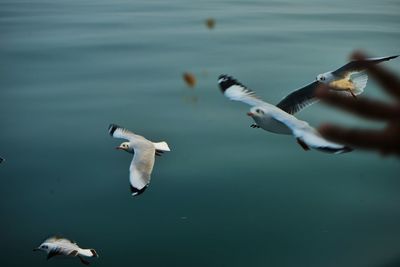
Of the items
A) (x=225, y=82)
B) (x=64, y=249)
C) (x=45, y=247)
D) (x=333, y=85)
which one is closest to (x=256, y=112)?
(x=225, y=82)

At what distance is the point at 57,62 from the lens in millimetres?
14727

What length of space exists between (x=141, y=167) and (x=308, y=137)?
10.5 ft

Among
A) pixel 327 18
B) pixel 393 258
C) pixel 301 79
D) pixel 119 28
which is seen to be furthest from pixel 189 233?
pixel 327 18

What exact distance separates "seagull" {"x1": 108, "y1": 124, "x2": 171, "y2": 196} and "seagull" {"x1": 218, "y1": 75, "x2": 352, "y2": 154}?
1402mm

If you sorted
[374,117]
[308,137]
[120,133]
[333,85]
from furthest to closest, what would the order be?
1. [120,133]
2. [333,85]
3. [308,137]
4. [374,117]

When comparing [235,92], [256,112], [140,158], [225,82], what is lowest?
[256,112]

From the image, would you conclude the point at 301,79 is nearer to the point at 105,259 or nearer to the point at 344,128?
the point at 105,259

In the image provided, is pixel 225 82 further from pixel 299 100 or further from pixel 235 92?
pixel 299 100

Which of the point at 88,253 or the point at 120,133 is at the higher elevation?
the point at 120,133

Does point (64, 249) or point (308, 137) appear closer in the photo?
point (308, 137)

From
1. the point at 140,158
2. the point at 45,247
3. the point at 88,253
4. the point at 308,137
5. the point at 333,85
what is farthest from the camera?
the point at 333,85

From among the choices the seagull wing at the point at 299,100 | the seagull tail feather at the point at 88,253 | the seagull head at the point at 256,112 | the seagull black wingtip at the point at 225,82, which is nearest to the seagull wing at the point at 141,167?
the seagull tail feather at the point at 88,253

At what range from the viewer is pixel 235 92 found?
668 cm

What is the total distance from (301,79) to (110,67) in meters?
5.44
